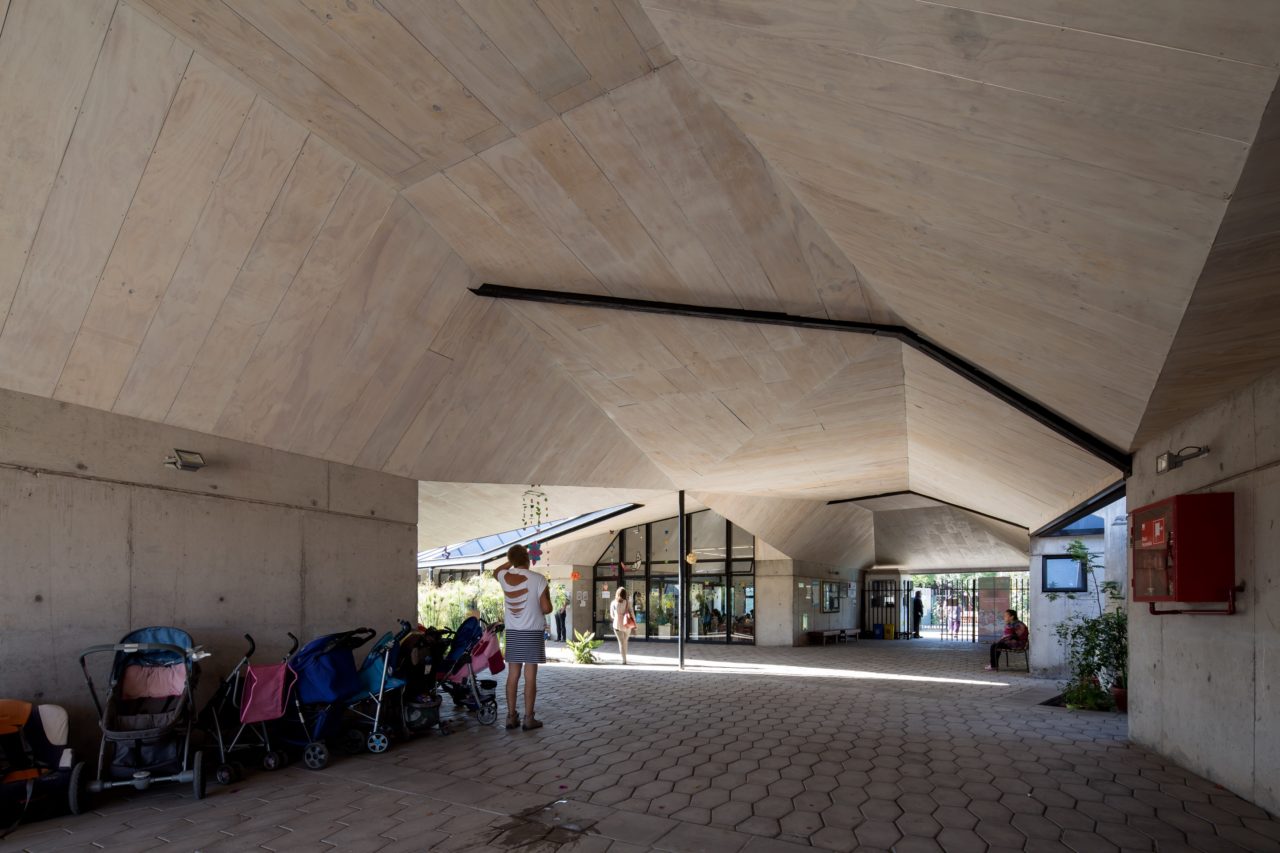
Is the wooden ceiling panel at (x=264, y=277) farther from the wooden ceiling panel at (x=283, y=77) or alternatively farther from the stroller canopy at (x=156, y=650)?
the stroller canopy at (x=156, y=650)

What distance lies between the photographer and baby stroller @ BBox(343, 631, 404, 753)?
20.6 ft

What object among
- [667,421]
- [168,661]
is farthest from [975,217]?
[667,421]

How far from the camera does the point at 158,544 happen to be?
6043 millimetres

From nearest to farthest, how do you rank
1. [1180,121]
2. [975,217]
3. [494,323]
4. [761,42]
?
[1180,121] < [761,42] < [975,217] < [494,323]

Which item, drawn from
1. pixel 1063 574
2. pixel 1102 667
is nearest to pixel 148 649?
pixel 1102 667

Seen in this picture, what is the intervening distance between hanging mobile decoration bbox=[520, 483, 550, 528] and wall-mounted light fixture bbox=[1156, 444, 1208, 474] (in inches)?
370

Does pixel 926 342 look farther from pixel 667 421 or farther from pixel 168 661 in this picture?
pixel 168 661

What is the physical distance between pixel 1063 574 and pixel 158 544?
12.7 metres

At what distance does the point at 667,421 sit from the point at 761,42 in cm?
706

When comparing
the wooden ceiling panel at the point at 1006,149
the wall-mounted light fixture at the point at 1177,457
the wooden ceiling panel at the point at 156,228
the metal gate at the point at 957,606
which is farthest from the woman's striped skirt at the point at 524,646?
the metal gate at the point at 957,606

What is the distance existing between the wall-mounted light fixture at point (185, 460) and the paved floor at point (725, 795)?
243 cm

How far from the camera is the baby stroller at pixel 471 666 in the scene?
7.29m

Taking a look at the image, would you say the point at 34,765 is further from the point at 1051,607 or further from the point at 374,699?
the point at 1051,607

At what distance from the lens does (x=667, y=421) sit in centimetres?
1002
